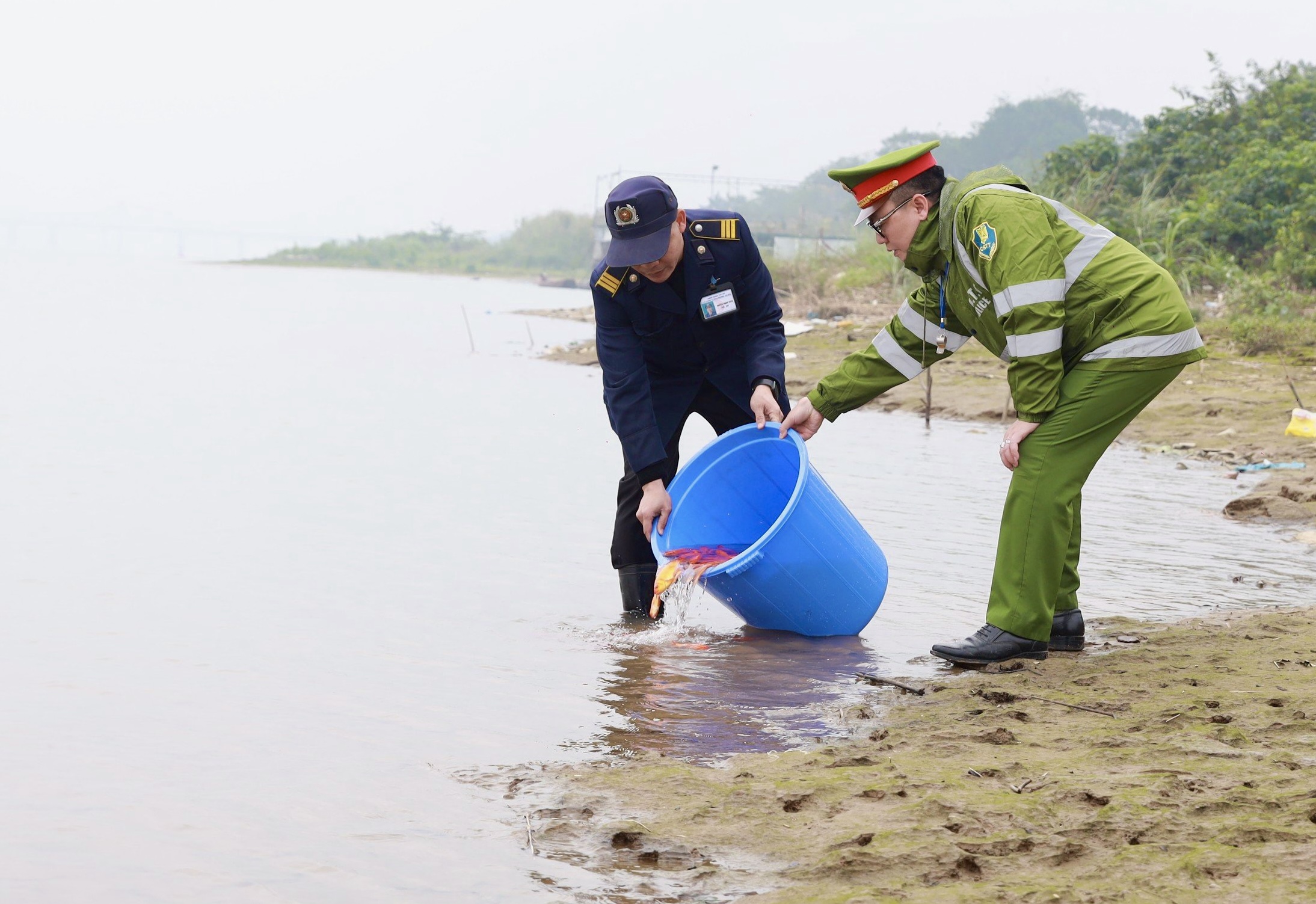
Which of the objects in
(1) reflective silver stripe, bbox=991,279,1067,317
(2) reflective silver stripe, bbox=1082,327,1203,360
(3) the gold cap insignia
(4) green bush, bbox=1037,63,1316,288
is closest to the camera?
(1) reflective silver stripe, bbox=991,279,1067,317

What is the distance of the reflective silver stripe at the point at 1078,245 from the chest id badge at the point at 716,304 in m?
0.91

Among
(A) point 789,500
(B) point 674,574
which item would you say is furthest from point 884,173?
(B) point 674,574

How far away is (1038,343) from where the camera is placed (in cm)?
366

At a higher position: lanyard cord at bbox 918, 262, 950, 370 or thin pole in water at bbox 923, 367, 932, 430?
lanyard cord at bbox 918, 262, 950, 370

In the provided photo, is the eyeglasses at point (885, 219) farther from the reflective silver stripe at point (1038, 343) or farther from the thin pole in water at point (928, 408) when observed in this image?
the thin pole in water at point (928, 408)

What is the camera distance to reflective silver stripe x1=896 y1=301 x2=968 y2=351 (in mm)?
4270

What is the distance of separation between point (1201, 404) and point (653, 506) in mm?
7879

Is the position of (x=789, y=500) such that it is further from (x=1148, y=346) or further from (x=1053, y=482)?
(x=1148, y=346)

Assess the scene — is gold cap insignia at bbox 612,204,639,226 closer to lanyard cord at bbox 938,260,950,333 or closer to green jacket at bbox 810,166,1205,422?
green jacket at bbox 810,166,1205,422

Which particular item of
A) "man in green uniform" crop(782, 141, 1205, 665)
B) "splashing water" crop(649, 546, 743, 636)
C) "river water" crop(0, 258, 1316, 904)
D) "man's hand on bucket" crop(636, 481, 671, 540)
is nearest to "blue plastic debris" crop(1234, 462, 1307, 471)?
"river water" crop(0, 258, 1316, 904)

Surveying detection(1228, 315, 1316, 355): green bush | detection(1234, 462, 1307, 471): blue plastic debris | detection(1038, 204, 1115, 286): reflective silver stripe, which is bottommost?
detection(1234, 462, 1307, 471): blue plastic debris

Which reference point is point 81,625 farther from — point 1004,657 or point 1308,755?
point 1308,755

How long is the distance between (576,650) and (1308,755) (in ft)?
8.02

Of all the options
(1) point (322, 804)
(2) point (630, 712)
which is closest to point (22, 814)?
(1) point (322, 804)
